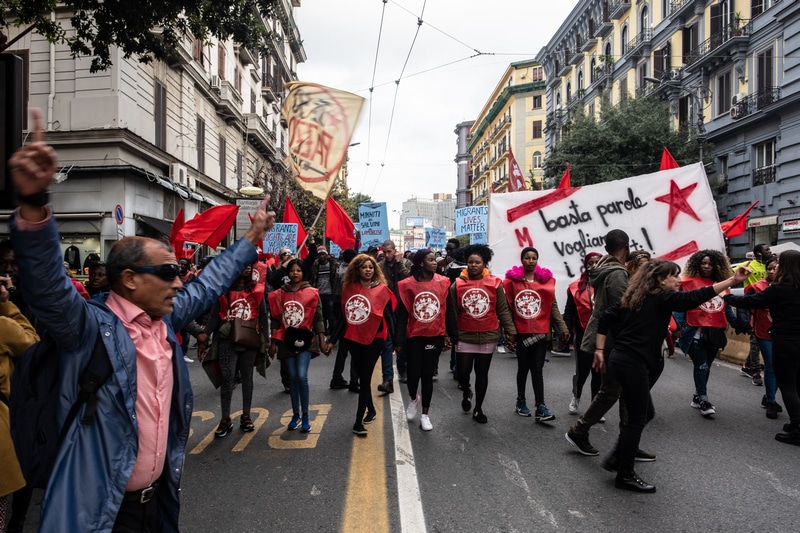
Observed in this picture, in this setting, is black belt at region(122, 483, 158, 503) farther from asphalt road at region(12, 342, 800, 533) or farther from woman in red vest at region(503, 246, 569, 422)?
woman in red vest at region(503, 246, 569, 422)

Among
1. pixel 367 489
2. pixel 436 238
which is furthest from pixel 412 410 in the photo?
pixel 436 238

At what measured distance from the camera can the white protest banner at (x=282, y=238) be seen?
13602mm

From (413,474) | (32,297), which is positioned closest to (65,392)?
(32,297)

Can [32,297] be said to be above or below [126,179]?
below

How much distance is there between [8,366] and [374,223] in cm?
1433

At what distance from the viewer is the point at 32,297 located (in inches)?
68.5

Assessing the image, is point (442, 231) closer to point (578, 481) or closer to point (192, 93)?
point (192, 93)

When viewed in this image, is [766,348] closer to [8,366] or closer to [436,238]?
[8,366]

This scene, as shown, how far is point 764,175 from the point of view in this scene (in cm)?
2236

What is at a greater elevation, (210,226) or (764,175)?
(764,175)

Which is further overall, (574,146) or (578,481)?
(574,146)

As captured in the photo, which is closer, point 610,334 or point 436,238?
point 610,334

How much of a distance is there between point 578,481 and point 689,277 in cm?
337

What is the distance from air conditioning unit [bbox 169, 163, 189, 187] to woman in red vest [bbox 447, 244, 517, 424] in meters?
16.5
